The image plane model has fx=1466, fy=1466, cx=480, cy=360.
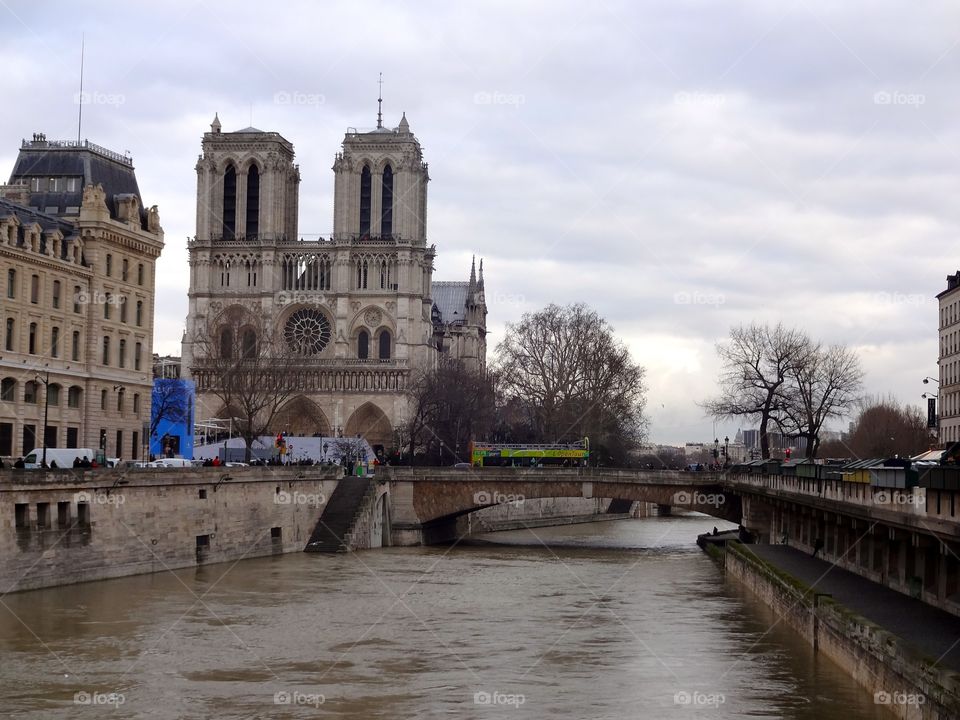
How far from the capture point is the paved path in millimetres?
25930

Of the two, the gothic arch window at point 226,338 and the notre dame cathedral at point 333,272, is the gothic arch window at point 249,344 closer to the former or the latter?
the gothic arch window at point 226,338

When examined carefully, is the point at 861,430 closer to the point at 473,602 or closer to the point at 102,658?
the point at 473,602

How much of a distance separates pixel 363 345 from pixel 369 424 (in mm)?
7031

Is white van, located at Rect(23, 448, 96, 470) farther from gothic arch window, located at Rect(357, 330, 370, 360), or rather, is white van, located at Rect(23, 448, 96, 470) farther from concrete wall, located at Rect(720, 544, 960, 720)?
gothic arch window, located at Rect(357, 330, 370, 360)

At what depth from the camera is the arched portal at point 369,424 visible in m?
121

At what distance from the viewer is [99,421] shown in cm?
6469

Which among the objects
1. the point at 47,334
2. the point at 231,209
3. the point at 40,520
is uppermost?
the point at 231,209

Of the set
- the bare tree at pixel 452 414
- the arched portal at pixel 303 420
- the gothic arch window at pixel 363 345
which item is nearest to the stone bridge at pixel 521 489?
the bare tree at pixel 452 414

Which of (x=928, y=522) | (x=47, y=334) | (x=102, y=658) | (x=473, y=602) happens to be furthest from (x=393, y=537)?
(x=928, y=522)

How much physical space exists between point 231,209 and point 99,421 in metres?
64.0

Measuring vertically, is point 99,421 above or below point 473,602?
above

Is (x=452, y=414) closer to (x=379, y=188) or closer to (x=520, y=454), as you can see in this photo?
(x=520, y=454)

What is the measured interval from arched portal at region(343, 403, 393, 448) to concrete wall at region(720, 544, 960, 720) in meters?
79.9

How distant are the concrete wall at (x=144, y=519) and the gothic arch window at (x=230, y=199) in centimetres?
6534
